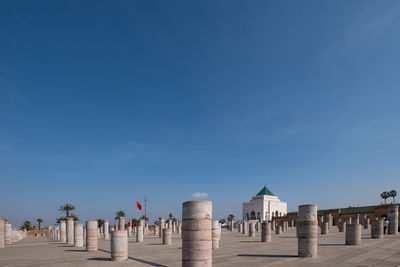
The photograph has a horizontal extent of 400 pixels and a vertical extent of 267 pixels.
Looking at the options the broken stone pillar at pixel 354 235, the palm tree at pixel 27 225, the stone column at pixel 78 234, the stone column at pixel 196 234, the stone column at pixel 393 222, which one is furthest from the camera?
the palm tree at pixel 27 225

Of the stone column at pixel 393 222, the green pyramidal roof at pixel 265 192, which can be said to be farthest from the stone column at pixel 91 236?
the green pyramidal roof at pixel 265 192

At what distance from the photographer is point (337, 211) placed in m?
48.8

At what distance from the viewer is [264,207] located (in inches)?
2712

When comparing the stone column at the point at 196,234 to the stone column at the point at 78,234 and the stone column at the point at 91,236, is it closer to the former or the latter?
the stone column at the point at 91,236

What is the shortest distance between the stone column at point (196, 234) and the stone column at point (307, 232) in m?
4.61

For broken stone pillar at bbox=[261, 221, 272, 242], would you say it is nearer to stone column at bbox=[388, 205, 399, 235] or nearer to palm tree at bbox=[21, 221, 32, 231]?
stone column at bbox=[388, 205, 399, 235]

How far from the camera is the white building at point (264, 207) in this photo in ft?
226

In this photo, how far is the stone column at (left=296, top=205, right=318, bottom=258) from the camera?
1027 centimetres

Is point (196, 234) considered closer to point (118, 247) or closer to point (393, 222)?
point (118, 247)

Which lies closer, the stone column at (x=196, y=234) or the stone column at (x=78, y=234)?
the stone column at (x=196, y=234)

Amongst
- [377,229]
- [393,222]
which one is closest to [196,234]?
[377,229]

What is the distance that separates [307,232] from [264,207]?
61601mm

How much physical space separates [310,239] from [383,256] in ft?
8.30

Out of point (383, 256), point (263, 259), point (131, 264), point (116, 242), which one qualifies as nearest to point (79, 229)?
point (116, 242)
